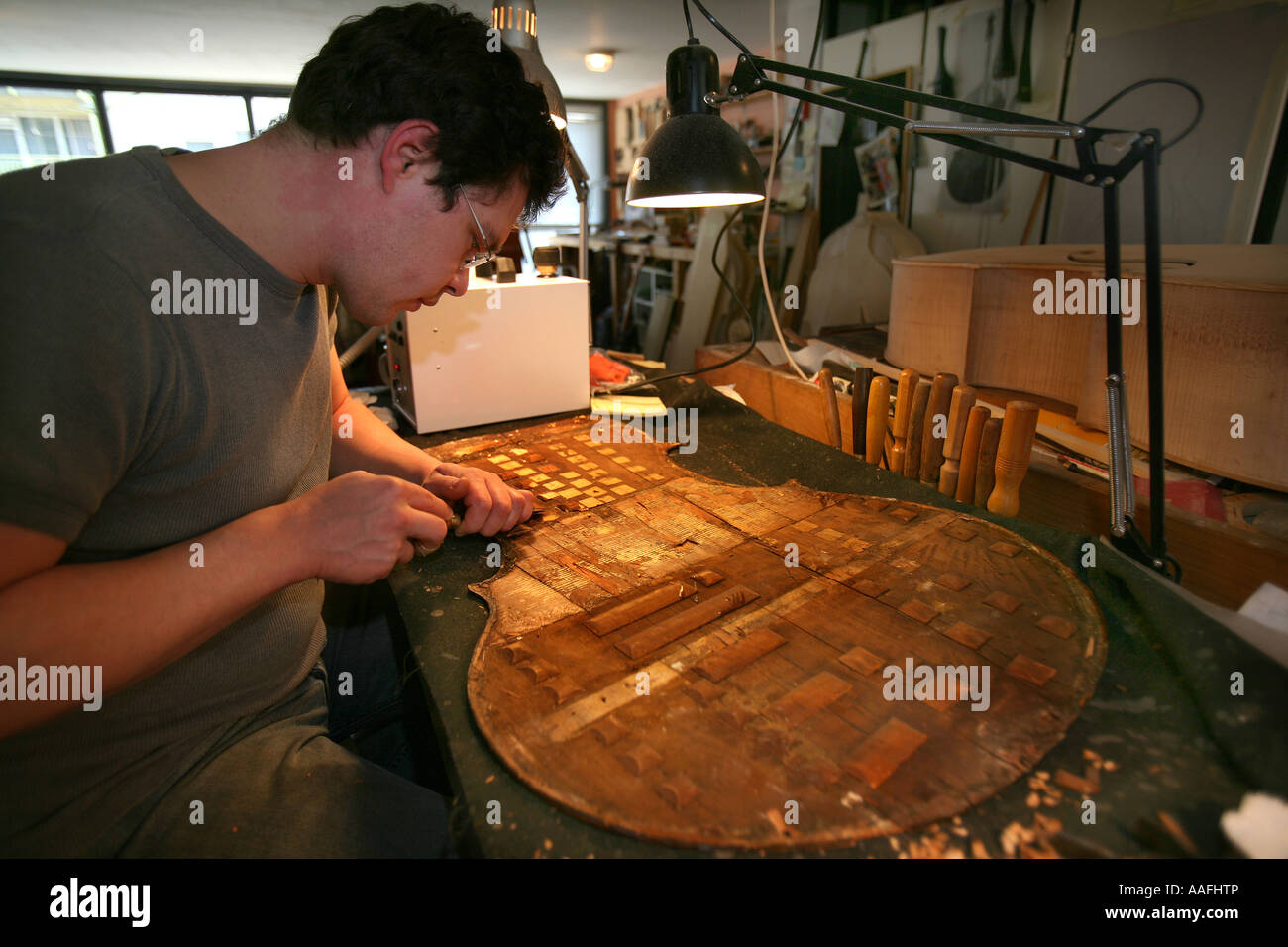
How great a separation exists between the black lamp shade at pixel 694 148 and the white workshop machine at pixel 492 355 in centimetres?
70

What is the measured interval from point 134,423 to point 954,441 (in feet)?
5.28

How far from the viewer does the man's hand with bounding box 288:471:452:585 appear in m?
0.98

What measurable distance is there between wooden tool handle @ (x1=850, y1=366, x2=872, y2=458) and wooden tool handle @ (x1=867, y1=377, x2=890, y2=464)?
0.07 metres

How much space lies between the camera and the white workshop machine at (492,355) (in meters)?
1.99

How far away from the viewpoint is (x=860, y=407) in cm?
196

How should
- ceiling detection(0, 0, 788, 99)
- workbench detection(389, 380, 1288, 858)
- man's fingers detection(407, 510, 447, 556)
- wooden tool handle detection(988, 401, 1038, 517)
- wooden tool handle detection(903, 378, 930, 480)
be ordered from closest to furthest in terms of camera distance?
workbench detection(389, 380, 1288, 858) < man's fingers detection(407, 510, 447, 556) < wooden tool handle detection(988, 401, 1038, 517) < wooden tool handle detection(903, 378, 930, 480) < ceiling detection(0, 0, 788, 99)

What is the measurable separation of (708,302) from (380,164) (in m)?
4.59

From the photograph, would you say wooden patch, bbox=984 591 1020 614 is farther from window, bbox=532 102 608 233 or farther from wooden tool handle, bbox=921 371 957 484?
window, bbox=532 102 608 233

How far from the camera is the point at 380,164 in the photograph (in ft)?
3.30

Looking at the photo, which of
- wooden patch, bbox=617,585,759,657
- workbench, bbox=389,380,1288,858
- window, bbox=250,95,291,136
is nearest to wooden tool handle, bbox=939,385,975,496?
workbench, bbox=389,380,1288,858

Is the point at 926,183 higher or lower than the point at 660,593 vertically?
higher

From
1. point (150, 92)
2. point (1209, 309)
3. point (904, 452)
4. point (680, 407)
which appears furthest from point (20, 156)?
point (1209, 309)

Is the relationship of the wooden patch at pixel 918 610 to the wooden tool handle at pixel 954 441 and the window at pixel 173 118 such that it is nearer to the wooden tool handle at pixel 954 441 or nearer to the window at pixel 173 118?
the wooden tool handle at pixel 954 441
